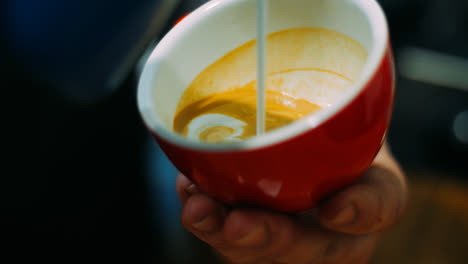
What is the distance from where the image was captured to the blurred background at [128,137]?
52cm

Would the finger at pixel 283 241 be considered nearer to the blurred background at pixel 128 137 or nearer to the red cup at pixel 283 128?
the red cup at pixel 283 128

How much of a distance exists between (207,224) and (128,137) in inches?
24.6

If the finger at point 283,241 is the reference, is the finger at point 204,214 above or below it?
above

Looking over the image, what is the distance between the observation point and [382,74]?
42cm

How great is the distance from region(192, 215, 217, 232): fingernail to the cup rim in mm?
147

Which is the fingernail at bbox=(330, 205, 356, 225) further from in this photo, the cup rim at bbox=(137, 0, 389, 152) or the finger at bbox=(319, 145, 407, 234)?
the cup rim at bbox=(137, 0, 389, 152)

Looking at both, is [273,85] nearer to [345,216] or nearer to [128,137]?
[345,216]

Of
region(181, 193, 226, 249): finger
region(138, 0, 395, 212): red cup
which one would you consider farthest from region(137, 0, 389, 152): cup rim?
region(181, 193, 226, 249): finger

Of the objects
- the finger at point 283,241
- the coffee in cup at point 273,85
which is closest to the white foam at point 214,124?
the coffee in cup at point 273,85

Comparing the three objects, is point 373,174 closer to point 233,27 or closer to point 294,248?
point 294,248

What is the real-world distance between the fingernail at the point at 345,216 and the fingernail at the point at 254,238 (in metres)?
0.09

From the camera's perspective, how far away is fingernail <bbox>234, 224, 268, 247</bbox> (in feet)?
1.69

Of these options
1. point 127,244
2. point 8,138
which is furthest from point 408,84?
point 8,138

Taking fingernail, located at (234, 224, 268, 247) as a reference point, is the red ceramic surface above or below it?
above
